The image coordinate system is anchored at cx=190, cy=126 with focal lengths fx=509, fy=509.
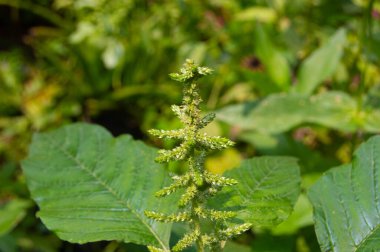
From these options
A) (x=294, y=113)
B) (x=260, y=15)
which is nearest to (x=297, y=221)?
(x=294, y=113)

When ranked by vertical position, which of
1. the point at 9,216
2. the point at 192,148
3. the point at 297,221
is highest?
the point at 192,148

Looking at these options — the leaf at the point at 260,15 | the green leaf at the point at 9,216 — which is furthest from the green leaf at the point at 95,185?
the leaf at the point at 260,15

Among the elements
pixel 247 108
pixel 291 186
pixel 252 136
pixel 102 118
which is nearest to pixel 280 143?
Result: pixel 252 136

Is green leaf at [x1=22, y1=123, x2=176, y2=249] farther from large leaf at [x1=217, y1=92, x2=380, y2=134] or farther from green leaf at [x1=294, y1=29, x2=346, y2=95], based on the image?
green leaf at [x1=294, y1=29, x2=346, y2=95]

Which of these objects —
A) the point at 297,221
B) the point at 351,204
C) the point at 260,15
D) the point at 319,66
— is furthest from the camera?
the point at 260,15

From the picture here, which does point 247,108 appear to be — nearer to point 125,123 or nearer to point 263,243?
point 263,243

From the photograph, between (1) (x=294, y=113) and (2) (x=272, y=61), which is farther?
(2) (x=272, y=61)

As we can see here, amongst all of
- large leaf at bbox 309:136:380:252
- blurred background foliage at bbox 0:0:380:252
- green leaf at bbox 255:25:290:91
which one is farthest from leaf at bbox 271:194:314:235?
green leaf at bbox 255:25:290:91

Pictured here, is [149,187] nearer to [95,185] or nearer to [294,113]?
[95,185]

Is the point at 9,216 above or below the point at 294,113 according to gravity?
below
